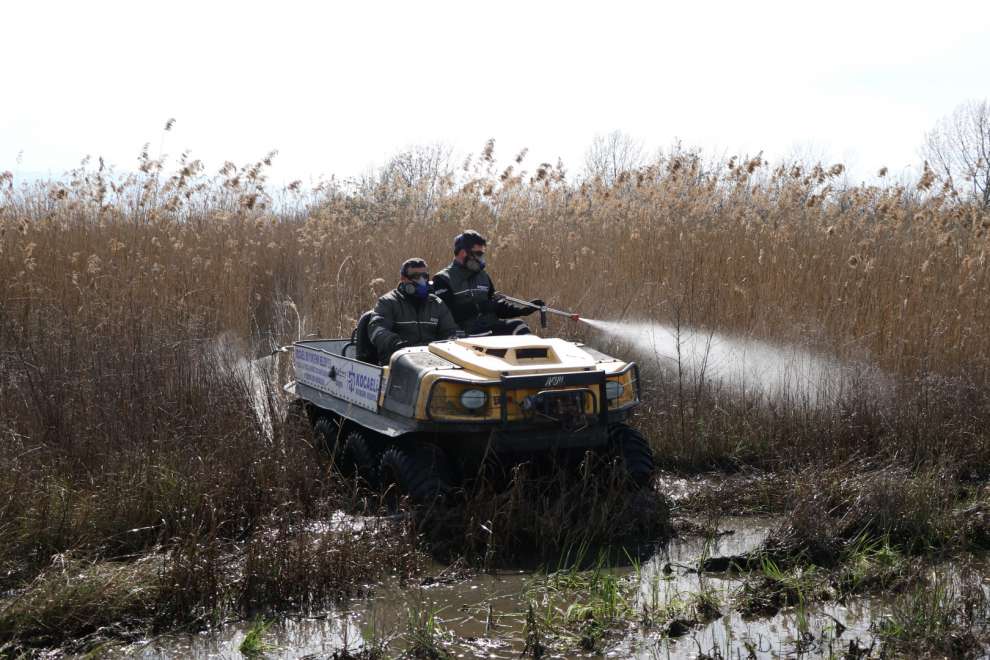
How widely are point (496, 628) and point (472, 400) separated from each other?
5.59ft

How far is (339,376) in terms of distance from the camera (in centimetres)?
803

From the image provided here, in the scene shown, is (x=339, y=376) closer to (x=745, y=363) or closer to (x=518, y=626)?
(x=518, y=626)

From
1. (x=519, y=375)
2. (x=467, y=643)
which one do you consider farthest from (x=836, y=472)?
(x=467, y=643)

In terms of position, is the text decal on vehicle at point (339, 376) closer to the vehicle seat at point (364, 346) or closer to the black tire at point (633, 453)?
the vehicle seat at point (364, 346)

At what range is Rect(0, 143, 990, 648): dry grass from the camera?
7016mm

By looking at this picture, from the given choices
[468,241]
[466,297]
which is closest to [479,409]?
[466,297]

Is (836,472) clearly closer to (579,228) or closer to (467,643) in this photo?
(467,643)

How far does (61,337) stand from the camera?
906 centimetres

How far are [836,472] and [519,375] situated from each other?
2.62 m

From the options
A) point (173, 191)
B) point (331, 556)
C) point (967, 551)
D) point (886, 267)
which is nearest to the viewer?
point (331, 556)

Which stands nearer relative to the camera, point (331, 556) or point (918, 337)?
point (331, 556)

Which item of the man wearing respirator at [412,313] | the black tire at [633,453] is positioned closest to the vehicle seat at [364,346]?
the man wearing respirator at [412,313]

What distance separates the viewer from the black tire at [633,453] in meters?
7.43

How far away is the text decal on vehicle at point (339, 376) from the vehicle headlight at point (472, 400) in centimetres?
86
